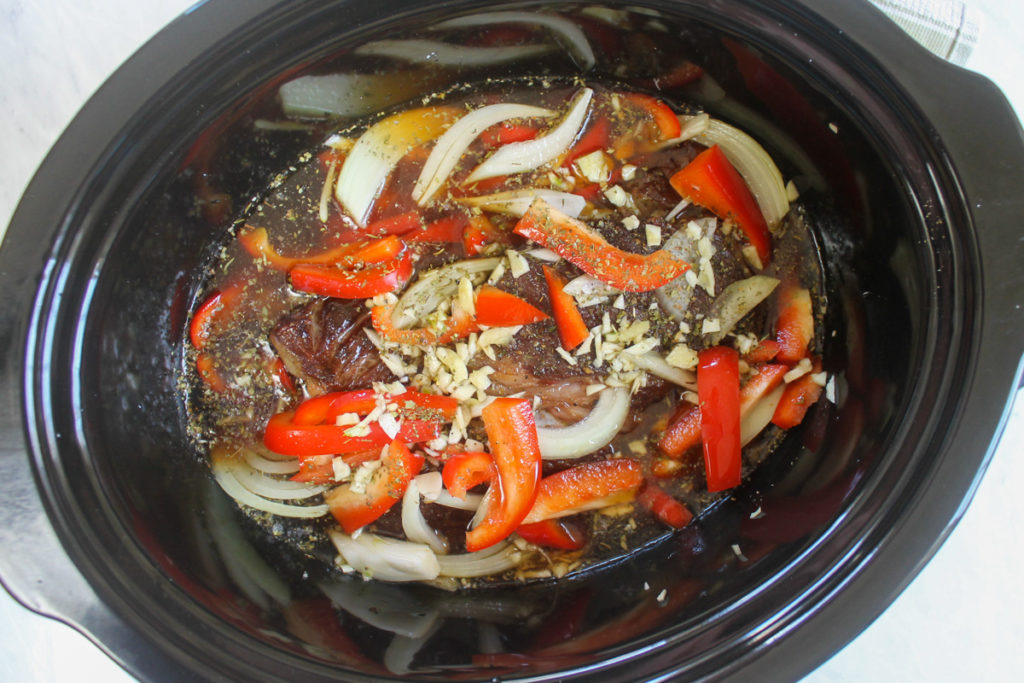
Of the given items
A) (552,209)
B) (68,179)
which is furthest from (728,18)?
(68,179)

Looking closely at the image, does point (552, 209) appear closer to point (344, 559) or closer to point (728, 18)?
point (728, 18)

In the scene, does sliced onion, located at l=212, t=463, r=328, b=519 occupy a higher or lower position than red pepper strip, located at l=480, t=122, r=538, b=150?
lower

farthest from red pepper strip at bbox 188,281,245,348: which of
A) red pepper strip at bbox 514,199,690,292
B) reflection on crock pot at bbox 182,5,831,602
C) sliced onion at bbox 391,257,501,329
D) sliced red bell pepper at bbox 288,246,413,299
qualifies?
red pepper strip at bbox 514,199,690,292

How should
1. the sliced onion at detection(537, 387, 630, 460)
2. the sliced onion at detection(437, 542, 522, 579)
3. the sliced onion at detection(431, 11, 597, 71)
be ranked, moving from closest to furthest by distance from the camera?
the sliced onion at detection(431, 11, 597, 71) < the sliced onion at detection(537, 387, 630, 460) < the sliced onion at detection(437, 542, 522, 579)

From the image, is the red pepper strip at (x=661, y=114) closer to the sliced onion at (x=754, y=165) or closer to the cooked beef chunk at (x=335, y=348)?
the sliced onion at (x=754, y=165)

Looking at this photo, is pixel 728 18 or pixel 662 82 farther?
pixel 662 82

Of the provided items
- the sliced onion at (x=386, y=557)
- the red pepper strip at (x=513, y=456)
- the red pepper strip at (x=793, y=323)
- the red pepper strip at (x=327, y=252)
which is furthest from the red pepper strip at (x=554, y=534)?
the red pepper strip at (x=327, y=252)

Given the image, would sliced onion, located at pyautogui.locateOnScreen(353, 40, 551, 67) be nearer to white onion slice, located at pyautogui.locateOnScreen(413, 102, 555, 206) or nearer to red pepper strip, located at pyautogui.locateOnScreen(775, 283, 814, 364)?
white onion slice, located at pyautogui.locateOnScreen(413, 102, 555, 206)
